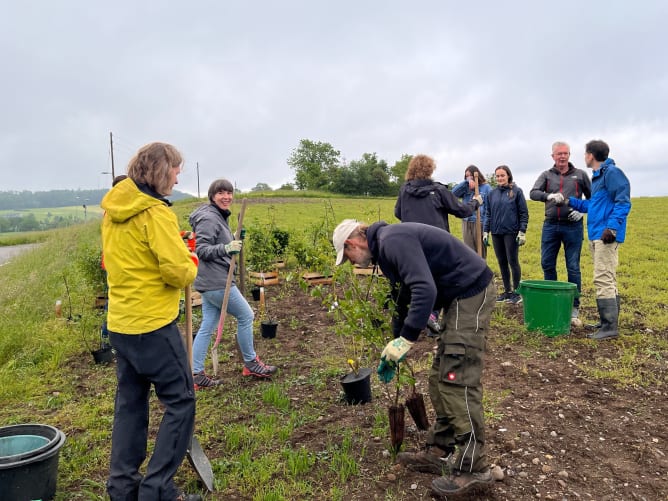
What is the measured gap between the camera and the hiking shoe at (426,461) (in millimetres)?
3191

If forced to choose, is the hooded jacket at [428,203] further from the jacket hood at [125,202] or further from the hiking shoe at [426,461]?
the jacket hood at [125,202]

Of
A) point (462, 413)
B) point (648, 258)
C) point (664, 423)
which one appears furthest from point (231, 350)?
point (648, 258)

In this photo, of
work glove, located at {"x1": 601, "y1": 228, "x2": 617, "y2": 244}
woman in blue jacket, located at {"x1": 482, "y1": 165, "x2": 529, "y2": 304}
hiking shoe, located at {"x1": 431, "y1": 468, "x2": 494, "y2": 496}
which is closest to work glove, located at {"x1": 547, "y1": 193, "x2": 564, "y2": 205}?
work glove, located at {"x1": 601, "y1": 228, "x2": 617, "y2": 244}

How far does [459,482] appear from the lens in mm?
2879

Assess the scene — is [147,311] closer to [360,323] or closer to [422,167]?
[360,323]

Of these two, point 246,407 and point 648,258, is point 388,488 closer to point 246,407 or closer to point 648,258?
point 246,407

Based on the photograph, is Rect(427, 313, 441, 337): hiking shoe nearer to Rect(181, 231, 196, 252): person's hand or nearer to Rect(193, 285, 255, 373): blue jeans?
Rect(193, 285, 255, 373): blue jeans

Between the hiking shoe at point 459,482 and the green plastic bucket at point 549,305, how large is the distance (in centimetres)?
315

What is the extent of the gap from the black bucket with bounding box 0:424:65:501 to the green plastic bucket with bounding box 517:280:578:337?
488 cm

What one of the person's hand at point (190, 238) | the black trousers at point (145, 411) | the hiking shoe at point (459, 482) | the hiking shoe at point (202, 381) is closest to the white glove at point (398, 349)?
the hiking shoe at point (459, 482)

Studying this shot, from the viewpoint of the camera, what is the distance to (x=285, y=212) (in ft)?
80.5

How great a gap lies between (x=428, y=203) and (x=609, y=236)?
6.69ft

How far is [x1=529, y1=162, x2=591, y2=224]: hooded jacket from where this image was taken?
20.1 ft

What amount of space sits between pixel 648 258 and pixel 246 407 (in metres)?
10.5
